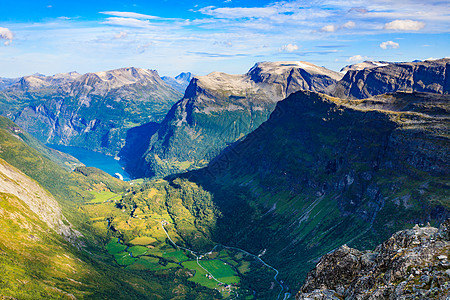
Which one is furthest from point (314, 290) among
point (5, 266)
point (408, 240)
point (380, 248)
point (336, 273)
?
point (5, 266)

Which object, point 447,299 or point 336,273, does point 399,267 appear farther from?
point 336,273

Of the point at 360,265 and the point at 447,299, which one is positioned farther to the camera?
the point at 360,265

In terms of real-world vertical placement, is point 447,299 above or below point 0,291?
above

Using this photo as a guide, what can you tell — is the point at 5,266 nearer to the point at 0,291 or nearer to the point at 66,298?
the point at 0,291

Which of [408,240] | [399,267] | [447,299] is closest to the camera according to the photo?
[447,299]

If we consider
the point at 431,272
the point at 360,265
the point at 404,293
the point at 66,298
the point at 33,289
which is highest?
the point at 431,272

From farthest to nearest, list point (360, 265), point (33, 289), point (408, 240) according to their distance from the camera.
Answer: point (33, 289) → point (360, 265) → point (408, 240)
